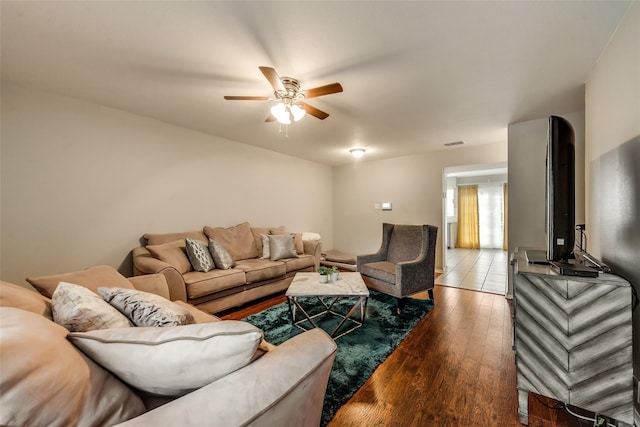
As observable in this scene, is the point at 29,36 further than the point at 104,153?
No

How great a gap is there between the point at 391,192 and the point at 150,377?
515 centimetres

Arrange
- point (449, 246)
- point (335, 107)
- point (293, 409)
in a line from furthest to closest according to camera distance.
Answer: point (449, 246)
point (335, 107)
point (293, 409)

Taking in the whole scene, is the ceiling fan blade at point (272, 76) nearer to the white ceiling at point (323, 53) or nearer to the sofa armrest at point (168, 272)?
the white ceiling at point (323, 53)

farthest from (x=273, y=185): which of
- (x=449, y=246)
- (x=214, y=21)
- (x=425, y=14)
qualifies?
(x=449, y=246)

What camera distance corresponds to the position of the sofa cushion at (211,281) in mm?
2555

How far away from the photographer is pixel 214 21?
155cm

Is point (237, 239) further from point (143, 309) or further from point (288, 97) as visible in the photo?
point (143, 309)

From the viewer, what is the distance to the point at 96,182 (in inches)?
109

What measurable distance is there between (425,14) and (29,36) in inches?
102

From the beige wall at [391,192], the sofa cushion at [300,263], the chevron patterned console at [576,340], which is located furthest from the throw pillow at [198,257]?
the beige wall at [391,192]

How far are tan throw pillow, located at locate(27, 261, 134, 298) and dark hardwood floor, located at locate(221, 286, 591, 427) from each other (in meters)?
1.67

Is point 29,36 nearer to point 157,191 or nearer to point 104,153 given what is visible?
point 104,153

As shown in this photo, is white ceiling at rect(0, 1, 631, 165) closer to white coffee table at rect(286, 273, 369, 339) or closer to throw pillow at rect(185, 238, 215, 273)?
throw pillow at rect(185, 238, 215, 273)

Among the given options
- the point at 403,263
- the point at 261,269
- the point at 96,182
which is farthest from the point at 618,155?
Answer: the point at 96,182
